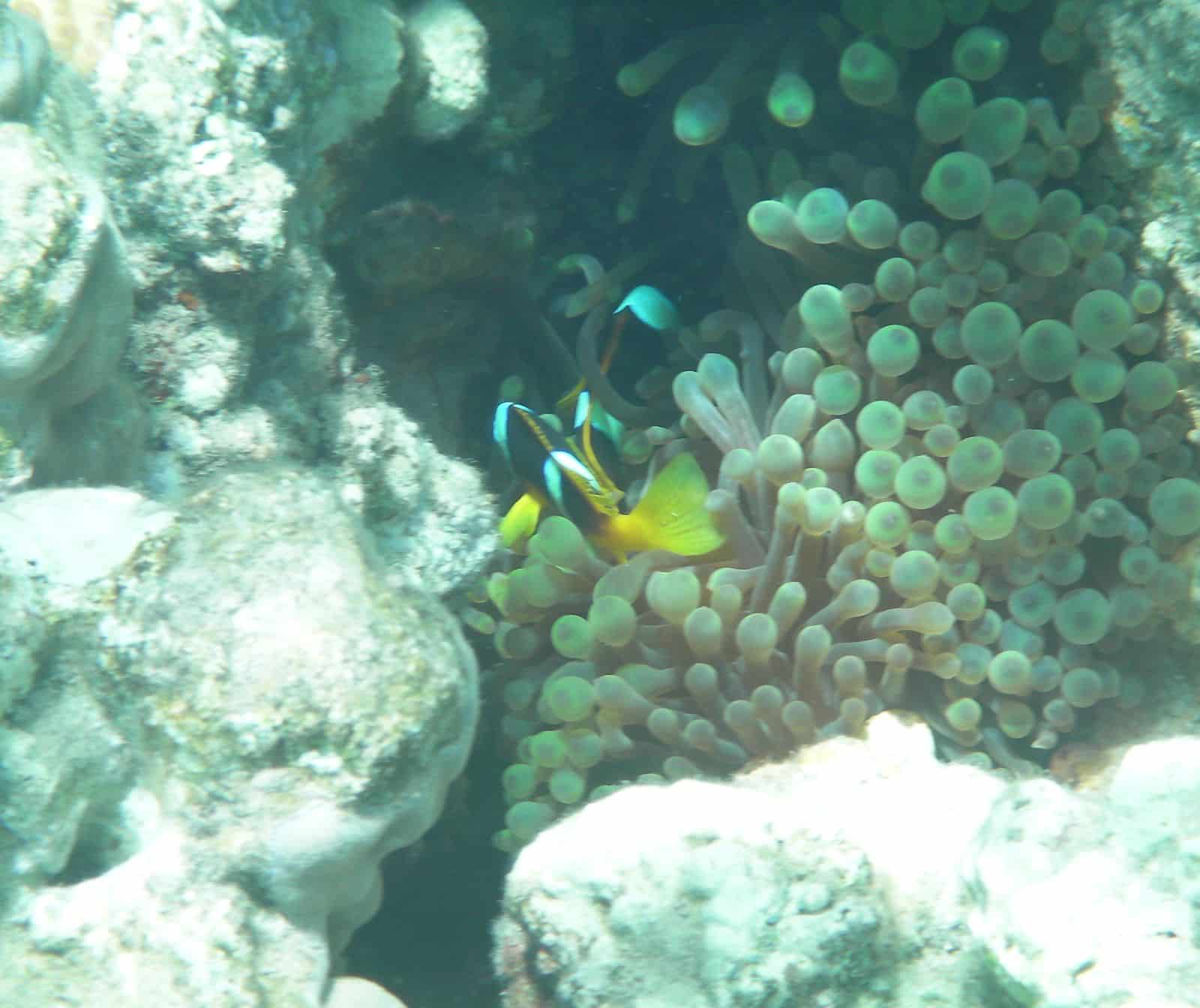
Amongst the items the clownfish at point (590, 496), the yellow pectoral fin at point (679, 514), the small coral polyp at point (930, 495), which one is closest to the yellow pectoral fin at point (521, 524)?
the clownfish at point (590, 496)

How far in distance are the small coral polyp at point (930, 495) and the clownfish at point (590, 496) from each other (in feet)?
0.20

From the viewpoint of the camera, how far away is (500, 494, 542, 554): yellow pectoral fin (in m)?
2.11

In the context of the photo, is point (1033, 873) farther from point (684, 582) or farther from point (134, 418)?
point (134, 418)

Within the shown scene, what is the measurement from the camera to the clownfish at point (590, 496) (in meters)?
1.92

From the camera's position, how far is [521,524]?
211 centimetres

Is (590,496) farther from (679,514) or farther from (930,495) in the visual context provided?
(930,495)

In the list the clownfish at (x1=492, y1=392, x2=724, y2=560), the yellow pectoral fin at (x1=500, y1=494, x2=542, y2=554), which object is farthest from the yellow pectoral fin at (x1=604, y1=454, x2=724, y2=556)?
the yellow pectoral fin at (x1=500, y1=494, x2=542, y2=554)

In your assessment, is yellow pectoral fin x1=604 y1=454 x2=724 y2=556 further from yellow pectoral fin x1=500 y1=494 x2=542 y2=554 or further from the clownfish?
yellow pectoral fin x1=500 y1=494 x2=542 y2=554

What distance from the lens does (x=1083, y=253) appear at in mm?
1721

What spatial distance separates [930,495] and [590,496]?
27.1 inches

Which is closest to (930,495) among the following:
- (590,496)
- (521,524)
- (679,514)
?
(679,514)

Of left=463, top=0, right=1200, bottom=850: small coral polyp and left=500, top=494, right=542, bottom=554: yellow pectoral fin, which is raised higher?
left=463, top=0, right=1200, bottom=850: small coral polyp

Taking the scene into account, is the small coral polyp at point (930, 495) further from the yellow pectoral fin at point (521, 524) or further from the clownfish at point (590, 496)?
the yellow pectoral fin at point (521, 524)

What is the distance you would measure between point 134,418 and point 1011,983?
5.18ft
